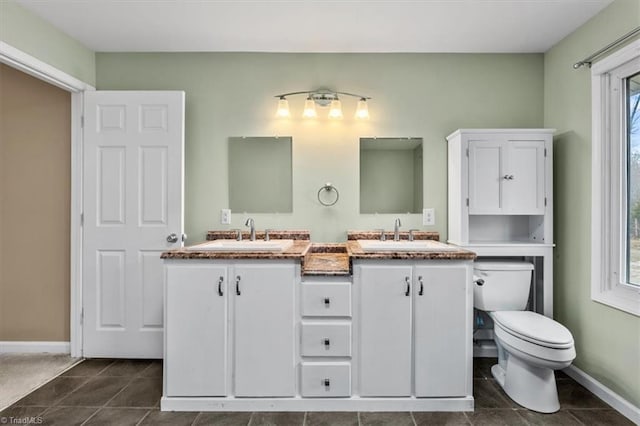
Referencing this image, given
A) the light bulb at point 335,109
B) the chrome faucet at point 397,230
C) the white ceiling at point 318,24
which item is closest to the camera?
the white ceiling at point 318,24

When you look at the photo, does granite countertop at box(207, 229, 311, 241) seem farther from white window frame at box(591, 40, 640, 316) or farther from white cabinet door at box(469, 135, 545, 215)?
white window frame at box(591, 40, 640, 316)

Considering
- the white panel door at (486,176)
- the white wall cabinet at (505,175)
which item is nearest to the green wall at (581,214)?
the white wall cabinet at (505,175)

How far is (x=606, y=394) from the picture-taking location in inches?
78.4

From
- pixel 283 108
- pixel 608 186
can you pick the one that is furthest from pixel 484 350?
pixel 283 108

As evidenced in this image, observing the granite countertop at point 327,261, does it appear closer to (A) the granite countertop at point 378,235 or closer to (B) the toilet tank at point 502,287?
(A) the granite countertop at point 378,235

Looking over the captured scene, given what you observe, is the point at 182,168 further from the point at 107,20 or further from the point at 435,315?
the point at 435,315

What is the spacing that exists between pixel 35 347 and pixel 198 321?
1.71 metres

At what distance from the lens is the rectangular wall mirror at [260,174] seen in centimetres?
266

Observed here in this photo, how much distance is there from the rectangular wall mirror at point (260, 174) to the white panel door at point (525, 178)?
60.6 inches

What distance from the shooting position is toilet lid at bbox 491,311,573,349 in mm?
1800

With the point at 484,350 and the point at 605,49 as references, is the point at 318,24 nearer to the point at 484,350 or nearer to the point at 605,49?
the point at 605,49

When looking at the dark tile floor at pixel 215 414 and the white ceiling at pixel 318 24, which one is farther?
the white ceiling at pixel 318 24

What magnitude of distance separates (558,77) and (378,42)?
1.29 m

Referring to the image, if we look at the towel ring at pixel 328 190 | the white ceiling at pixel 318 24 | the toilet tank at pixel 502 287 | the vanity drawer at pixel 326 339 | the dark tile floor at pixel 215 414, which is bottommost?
the dark tile floor at pixel 215 414
